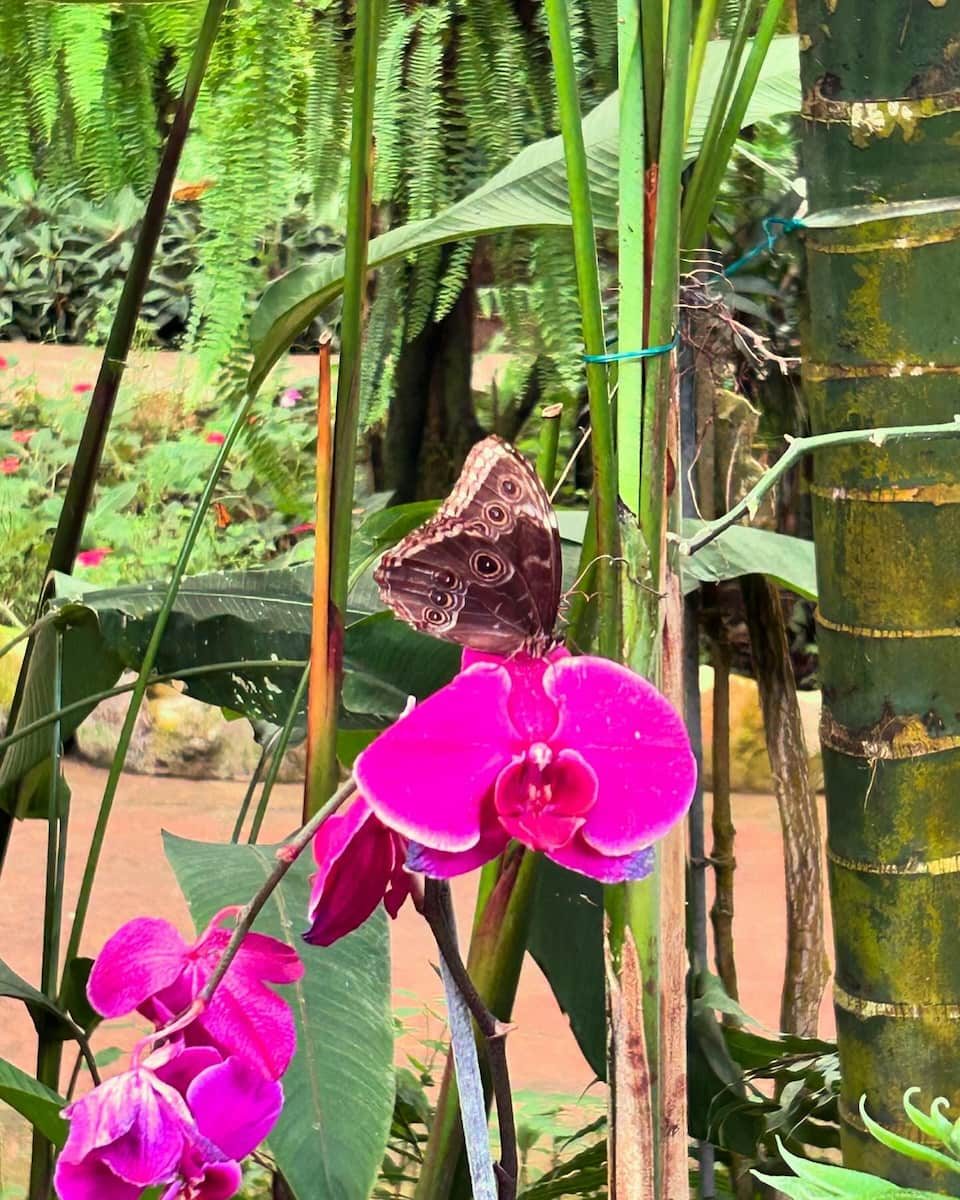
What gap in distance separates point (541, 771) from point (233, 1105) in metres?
0.10

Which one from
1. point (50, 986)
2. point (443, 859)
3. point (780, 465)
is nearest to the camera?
point (443, 859)

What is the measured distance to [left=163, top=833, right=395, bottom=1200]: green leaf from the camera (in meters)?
0.36

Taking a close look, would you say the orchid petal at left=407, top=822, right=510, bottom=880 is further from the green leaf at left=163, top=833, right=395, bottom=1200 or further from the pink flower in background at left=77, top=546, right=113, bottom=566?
the pink flower in background at left=77, top=546, right=113, bottom=566

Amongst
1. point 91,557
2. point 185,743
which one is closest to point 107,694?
point 185,743

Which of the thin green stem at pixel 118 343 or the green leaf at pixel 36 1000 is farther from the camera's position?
the thin green stem at pixel 118 343

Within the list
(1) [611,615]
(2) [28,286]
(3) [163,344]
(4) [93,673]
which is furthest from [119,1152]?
(2) [28,286]

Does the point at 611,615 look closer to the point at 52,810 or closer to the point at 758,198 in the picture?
the point at 52,810

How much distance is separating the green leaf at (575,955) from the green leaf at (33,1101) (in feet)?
0.78

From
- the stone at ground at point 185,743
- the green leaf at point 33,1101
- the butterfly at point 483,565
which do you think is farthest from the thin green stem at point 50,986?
the stone at ground at point 185,743

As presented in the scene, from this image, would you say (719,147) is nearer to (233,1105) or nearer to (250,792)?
(233,1105)

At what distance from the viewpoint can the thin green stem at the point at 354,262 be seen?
0.36 m

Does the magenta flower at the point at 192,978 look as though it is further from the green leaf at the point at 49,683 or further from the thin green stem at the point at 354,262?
the green leaf at the point at 49,683

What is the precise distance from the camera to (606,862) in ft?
0.85

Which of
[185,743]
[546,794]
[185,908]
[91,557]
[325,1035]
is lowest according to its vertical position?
[185,908]
